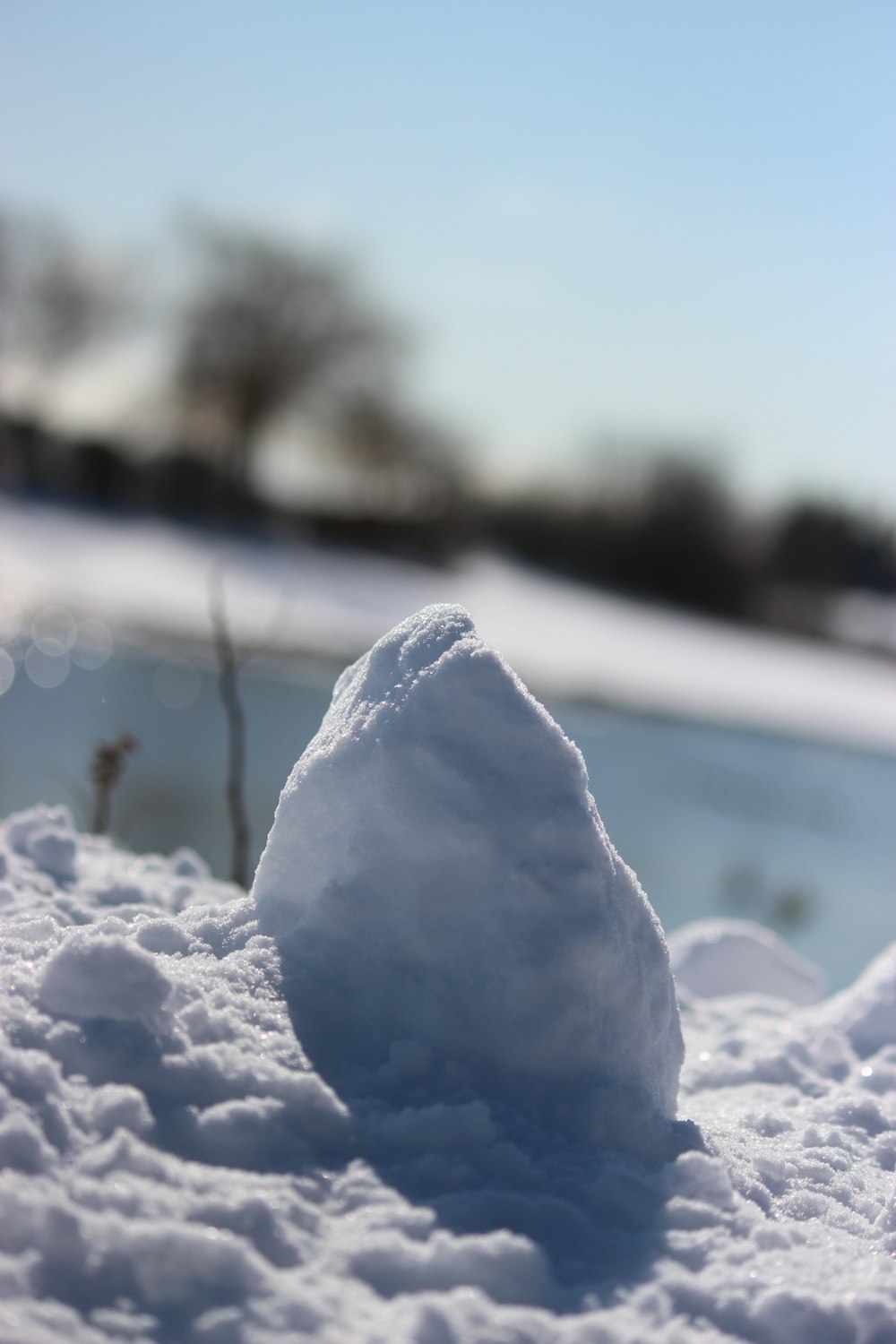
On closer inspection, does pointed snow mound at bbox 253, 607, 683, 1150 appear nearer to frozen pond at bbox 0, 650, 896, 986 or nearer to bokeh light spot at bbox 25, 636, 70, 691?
frozen pond at bbox 0, 650, 896, 986

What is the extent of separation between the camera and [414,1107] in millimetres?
1333

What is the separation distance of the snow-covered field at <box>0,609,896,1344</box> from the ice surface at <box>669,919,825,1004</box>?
0.87 meters

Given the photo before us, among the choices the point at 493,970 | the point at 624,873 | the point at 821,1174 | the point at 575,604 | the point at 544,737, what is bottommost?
the point at 575,604

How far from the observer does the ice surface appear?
8.79ft

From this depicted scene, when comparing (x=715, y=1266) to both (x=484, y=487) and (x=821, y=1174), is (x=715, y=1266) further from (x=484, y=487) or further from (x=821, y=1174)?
(x=484, y=487)

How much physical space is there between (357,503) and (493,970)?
741 inches

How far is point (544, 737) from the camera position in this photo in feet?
5.04

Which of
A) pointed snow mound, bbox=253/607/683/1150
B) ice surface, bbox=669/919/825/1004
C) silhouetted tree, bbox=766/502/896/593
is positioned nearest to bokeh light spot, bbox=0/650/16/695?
ice surface, bbox=669/919/825/1004

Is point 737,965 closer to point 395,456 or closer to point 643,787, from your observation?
point 643,787

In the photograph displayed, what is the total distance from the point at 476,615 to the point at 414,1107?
10.4 m

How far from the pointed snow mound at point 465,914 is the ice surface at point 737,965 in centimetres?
112

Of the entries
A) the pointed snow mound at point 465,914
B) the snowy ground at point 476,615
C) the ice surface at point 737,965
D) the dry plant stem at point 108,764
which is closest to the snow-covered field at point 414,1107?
the pointed snow mound at point 465,914

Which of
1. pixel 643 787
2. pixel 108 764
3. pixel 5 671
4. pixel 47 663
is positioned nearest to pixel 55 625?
pixel 47 663

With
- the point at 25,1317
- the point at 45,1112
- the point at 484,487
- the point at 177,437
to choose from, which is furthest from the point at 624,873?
the point at 484,487
